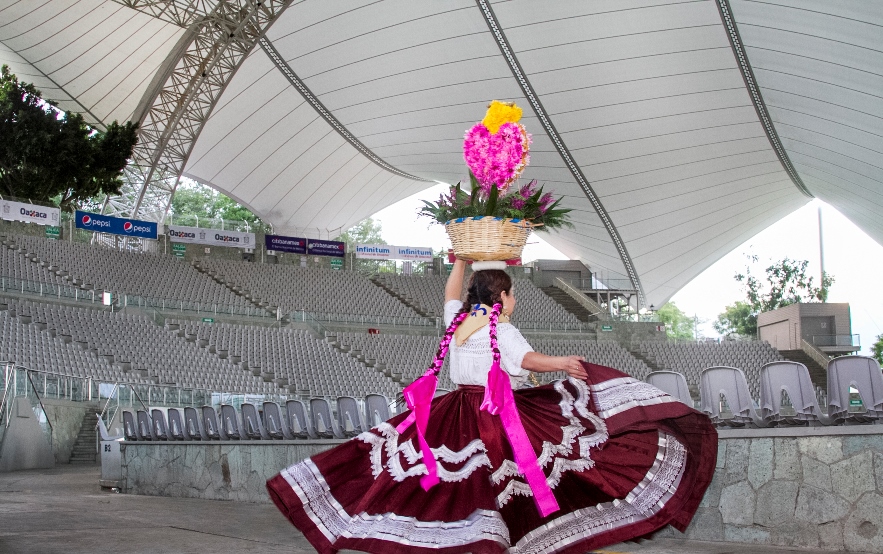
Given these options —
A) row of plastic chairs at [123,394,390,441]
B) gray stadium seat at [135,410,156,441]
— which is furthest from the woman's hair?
gray stadium seat at [135,410,156,441]

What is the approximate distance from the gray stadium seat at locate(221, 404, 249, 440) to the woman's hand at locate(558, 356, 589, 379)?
7.23 m

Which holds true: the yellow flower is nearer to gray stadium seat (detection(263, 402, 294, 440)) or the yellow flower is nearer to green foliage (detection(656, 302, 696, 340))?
gray stadium seat (detection(263, 402, 294, 440))

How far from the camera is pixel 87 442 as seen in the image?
19672 millimetres

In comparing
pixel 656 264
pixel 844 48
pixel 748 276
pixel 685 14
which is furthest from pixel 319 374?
pixel 748 276

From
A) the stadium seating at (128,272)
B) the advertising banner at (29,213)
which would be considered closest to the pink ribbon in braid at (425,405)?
the stadium seating at (128,272)

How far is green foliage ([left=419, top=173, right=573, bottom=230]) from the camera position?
16.3 feet

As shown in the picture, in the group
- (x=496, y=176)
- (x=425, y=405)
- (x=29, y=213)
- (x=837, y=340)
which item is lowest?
(x=425, y=405)

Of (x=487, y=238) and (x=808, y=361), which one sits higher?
(x=487, y=238)

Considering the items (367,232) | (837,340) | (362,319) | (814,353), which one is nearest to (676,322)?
(367,232)

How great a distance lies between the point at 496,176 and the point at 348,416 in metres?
5.09

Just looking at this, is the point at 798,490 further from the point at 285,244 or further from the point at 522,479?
the point at 285,244

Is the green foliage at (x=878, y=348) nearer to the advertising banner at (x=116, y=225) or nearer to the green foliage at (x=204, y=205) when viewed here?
the advertising banner at (x=116, y=225)

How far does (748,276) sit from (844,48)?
103 feet

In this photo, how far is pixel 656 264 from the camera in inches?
1747
